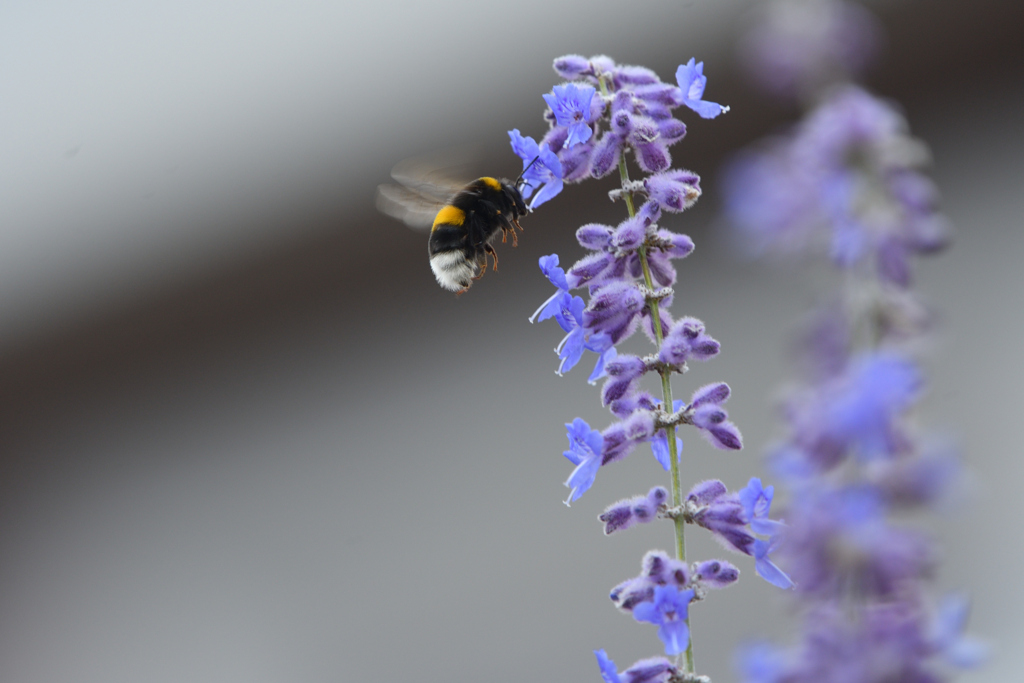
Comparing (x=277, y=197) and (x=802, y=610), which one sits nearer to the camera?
(x=802, y=610)

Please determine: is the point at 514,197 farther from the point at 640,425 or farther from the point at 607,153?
the point at 640,425

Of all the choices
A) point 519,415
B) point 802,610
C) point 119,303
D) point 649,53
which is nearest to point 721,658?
point 519,415

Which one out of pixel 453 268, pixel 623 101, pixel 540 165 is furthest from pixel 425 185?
pixel 623 101

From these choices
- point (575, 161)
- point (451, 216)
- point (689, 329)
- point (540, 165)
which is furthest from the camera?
point (451, 216)

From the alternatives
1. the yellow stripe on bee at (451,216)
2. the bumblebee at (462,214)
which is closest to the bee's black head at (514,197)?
the bumblebee at (462,214)

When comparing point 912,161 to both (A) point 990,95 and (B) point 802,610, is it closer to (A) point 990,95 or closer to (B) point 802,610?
(B) point 802,610

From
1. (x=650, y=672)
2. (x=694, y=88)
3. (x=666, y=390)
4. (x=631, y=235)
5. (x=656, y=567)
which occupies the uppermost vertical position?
(x=694, y=88)

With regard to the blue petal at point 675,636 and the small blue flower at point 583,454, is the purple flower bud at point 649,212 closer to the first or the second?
the small blue flower at point 583,454
